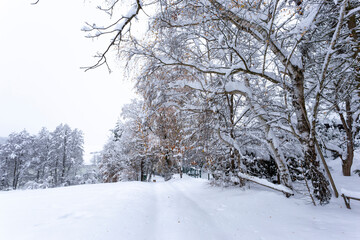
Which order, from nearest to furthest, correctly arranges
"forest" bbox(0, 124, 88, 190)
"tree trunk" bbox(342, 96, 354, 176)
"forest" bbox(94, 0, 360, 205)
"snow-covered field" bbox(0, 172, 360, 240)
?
"snow-covered field" bbox(0, 172, 360, 240)
"forest" bbox(94, 0, 360, 205)
"tree trunk" bbox(342, 96, 354, 176)
"forest" bbox(0, 124, 88, 190)

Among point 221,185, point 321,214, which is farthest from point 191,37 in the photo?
point 321,214

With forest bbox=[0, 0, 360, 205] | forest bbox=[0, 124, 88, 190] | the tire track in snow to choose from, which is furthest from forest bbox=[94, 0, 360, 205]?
forest bbox=[0, 124, 88, 190]

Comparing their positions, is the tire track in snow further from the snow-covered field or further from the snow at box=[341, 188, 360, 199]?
the snow at box=[341, 188, 360, 199]

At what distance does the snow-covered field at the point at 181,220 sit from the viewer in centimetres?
347

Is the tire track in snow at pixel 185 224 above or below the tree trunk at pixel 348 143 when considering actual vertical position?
below

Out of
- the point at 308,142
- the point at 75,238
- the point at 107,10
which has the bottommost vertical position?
the point at 75,238

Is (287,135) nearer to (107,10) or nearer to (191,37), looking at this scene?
(191,37)

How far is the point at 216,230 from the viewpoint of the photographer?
4.13m

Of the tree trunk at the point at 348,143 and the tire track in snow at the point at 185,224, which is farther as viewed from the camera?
the tree trunk at the point at 348,143

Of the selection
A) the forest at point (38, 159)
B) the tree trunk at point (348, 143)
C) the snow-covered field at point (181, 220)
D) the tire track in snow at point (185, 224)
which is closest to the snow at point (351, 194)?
the snow-covered field at point (181, 220)

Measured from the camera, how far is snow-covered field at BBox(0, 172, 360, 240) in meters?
3.47

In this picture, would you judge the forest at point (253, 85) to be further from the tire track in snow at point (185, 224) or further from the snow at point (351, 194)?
the tire track in snow at point (185, 224)

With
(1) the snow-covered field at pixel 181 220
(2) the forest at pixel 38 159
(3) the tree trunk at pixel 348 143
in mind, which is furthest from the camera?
(2) the forest at pixel 38 159

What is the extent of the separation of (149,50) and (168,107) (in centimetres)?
259
